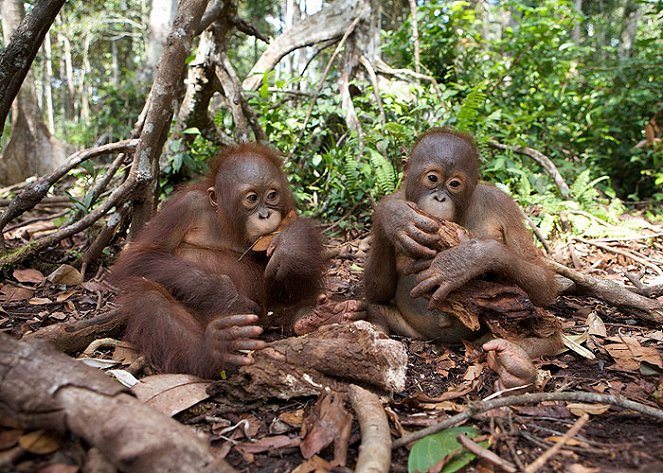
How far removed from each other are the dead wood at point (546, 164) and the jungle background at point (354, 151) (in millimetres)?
21

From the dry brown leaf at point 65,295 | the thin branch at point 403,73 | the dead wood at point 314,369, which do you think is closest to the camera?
the dead wood at point 314,369

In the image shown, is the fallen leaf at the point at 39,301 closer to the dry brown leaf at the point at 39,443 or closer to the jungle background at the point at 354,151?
the jungle background at the point at 354,151

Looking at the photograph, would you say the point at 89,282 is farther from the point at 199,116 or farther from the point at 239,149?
the point at 199,116

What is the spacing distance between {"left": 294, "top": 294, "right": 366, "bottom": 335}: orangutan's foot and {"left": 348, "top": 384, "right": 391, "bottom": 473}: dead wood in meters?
0.82

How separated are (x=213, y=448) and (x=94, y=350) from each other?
1171 mm

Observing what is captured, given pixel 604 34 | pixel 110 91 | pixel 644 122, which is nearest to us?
pixel 644 122

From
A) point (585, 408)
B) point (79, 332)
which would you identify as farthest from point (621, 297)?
point (79, 332)

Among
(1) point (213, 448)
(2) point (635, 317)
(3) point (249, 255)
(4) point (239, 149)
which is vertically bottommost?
(2) point (635, 317)

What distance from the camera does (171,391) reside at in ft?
7.39

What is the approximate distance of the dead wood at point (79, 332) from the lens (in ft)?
8.81

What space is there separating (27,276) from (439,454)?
3336mm

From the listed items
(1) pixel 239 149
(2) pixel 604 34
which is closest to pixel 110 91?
(1) pixel 239 149

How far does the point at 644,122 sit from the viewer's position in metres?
7.45

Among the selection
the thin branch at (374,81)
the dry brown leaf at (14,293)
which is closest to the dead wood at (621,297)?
the thin branch at (374,81)
